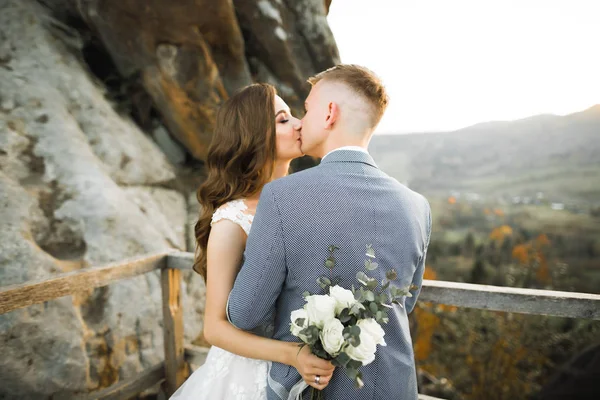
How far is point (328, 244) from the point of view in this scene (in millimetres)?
1289

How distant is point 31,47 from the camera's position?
440cm

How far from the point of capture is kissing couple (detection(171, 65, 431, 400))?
129 cm

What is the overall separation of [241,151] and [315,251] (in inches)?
36.5

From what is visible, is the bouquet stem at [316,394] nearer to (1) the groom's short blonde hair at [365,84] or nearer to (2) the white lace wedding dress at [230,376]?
(2) the white lace wedding dress at [230,376]

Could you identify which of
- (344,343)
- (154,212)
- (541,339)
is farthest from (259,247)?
(541,339)

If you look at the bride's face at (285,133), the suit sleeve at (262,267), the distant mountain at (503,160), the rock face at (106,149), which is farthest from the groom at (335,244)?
the distant mountain at (503,160)

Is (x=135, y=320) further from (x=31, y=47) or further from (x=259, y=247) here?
(x=31, y=47)

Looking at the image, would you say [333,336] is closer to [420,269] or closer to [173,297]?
[420,269]

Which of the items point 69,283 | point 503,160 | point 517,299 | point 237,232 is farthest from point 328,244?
point 503,160

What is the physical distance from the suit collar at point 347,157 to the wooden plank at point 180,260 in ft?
5.28

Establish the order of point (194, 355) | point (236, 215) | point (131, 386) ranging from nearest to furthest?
point (236, 215) → point (131, 386) → point (194, 355)

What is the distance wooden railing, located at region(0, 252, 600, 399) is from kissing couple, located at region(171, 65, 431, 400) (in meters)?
0.52

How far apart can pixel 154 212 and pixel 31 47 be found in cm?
227

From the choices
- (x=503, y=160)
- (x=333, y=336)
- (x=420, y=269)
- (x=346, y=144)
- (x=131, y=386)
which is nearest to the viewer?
(x=333, y=336)
